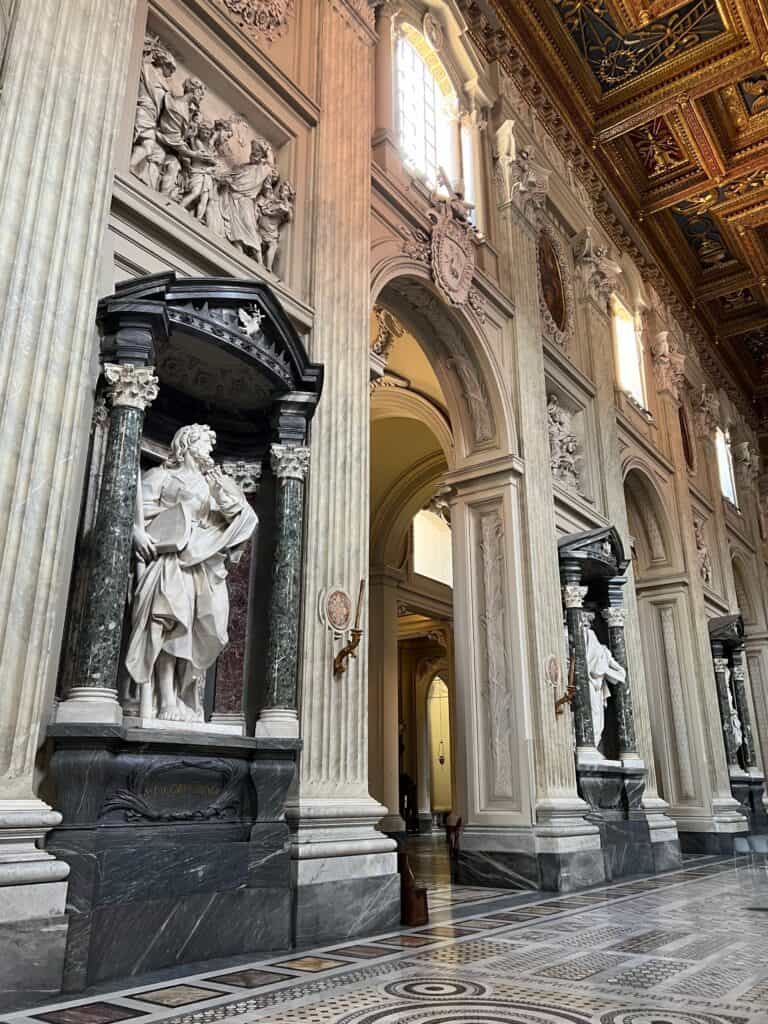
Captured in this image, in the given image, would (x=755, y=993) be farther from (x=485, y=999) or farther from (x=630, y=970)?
(x=485, y=999)

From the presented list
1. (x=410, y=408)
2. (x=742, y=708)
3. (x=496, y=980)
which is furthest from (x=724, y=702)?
(x=496, y=980)

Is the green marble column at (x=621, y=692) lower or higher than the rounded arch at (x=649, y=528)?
lower

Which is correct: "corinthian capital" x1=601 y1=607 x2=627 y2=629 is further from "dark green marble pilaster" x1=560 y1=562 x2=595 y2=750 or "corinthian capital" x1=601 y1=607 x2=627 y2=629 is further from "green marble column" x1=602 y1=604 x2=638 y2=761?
"dark green marble pilaster" x1=560 y1=562 x2=595 y2=750

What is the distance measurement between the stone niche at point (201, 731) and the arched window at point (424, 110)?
12.6ft

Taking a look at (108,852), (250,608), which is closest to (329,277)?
(250,608)

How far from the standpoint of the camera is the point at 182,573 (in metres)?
4.44

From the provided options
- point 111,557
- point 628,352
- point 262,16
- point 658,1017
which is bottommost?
point 658,1017

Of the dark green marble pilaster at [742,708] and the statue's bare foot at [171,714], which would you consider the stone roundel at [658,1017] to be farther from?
the dark green marble pilaster at [742,708]

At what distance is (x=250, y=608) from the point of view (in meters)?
5.09

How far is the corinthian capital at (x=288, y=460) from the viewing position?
5.13m

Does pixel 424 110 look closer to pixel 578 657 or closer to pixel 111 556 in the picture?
pixel 578 657

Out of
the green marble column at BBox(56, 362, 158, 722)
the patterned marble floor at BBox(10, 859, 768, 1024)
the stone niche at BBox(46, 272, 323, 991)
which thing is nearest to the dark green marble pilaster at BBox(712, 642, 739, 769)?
the patterned marble floor at BBox(10, 859, 768, 1024)

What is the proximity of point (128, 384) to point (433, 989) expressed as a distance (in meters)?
3.05

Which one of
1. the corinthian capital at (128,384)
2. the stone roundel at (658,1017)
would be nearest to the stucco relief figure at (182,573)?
the corinthian capital at (128,384)
